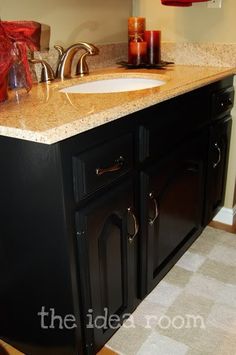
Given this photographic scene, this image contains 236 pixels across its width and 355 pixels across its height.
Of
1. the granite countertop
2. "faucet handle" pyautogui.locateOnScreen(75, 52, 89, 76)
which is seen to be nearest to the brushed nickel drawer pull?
the granite countertop

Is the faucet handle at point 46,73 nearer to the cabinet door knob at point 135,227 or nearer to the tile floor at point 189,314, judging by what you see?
the cabinet door knob at point 135,227

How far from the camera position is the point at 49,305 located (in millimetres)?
1021

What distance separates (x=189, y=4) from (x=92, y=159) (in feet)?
3.96

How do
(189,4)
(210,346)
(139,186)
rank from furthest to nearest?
(189,4) < (210,346) < (139,186)

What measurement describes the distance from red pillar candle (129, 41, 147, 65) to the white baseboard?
0.95 metres

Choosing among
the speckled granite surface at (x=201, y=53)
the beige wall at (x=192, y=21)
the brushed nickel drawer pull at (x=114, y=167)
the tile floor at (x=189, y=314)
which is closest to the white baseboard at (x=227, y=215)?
the tile floor at (x=189, y=314)

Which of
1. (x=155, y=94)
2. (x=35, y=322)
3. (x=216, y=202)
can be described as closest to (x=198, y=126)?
(x=155, y=94)

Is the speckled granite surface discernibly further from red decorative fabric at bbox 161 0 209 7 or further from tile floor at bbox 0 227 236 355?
tile floor at bbox 0 227 236 355

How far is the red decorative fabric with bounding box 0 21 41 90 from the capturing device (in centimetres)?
95

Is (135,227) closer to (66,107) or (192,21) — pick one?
(66,107)

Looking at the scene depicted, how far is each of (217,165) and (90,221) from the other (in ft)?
3.37

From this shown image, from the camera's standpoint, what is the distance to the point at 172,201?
1394 mm

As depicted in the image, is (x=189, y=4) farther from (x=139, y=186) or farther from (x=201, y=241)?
(x=201, y=241)

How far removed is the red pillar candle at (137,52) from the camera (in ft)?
5.76
